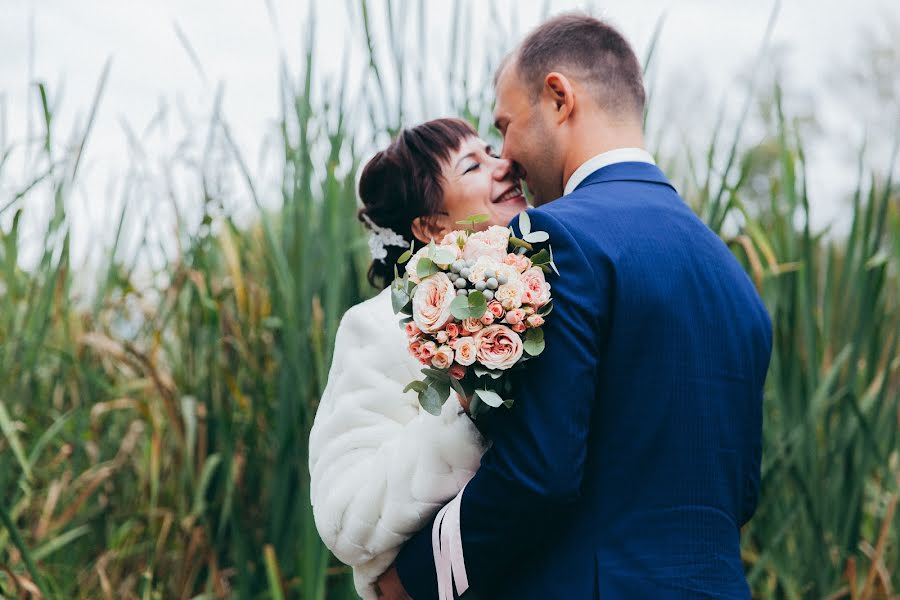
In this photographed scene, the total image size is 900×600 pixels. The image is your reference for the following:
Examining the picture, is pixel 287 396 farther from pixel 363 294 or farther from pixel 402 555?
pixel 402 555

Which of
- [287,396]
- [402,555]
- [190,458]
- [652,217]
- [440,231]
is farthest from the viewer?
[190,458]

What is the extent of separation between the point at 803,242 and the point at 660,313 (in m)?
1.49

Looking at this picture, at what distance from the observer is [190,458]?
2.91m

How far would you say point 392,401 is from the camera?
6.15 feet

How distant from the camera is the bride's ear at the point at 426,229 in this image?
2.22 metres

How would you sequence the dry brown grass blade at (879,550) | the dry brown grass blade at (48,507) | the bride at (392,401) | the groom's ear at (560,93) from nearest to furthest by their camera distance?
the bride at (392,401) → the groom's ear at (560,93) → the dry brown grass blade at (879,550) → the dry brown grass blade at (48,507)

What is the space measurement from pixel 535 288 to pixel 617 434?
287 millimetres

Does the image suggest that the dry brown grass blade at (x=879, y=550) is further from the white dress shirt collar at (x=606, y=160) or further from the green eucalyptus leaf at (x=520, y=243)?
the green eucalyptus leaf at (x=520, y=243)

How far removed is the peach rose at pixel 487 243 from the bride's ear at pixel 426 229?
728mm

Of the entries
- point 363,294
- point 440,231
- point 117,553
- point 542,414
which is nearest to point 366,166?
point 440,231

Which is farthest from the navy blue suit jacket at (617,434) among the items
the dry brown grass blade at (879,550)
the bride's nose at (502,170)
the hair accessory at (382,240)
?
the dry brown grass blade at (879,550)

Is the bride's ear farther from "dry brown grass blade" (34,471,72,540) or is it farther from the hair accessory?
"dry brown grass blade" (34,471,72,540)

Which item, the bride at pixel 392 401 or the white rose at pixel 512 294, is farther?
the bride at pixel 392 401

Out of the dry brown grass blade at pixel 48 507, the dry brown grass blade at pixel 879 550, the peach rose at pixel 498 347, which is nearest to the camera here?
the peach rose at pixel 498 347
